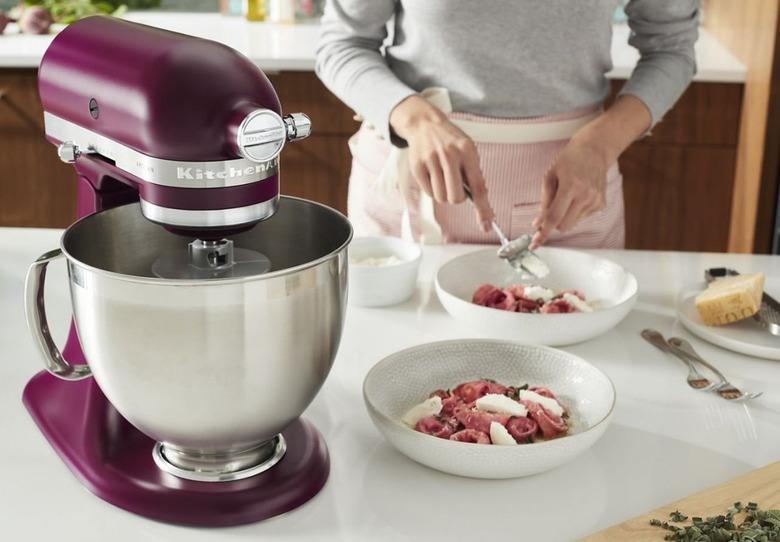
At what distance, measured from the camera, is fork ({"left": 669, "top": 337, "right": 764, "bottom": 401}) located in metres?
1.06

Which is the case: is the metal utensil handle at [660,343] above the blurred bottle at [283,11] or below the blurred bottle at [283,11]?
below

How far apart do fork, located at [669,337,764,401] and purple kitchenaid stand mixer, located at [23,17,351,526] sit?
44 centimetres

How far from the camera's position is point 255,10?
3.15 meters

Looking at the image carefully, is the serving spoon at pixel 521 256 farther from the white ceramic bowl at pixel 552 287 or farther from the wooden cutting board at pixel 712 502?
the wooden cutting board at pixel 712 502

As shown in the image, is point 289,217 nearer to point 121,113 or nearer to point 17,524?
point 121,113

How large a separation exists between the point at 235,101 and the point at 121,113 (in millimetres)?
99

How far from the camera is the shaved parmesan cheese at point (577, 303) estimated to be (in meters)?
1.24

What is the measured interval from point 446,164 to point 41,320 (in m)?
0.64

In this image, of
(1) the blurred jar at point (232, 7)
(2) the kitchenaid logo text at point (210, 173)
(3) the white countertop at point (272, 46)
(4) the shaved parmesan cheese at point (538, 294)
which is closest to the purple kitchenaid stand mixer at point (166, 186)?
(2) the kitchenaid logo text at point (210, 173)

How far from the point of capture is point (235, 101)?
0.76 meters

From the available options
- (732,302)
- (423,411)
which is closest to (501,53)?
(732,302)

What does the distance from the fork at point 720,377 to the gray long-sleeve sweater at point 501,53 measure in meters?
0.52

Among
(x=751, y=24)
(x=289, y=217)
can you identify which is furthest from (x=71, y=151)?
(x=751, y=24)

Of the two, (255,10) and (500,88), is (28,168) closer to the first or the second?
(255,10)
